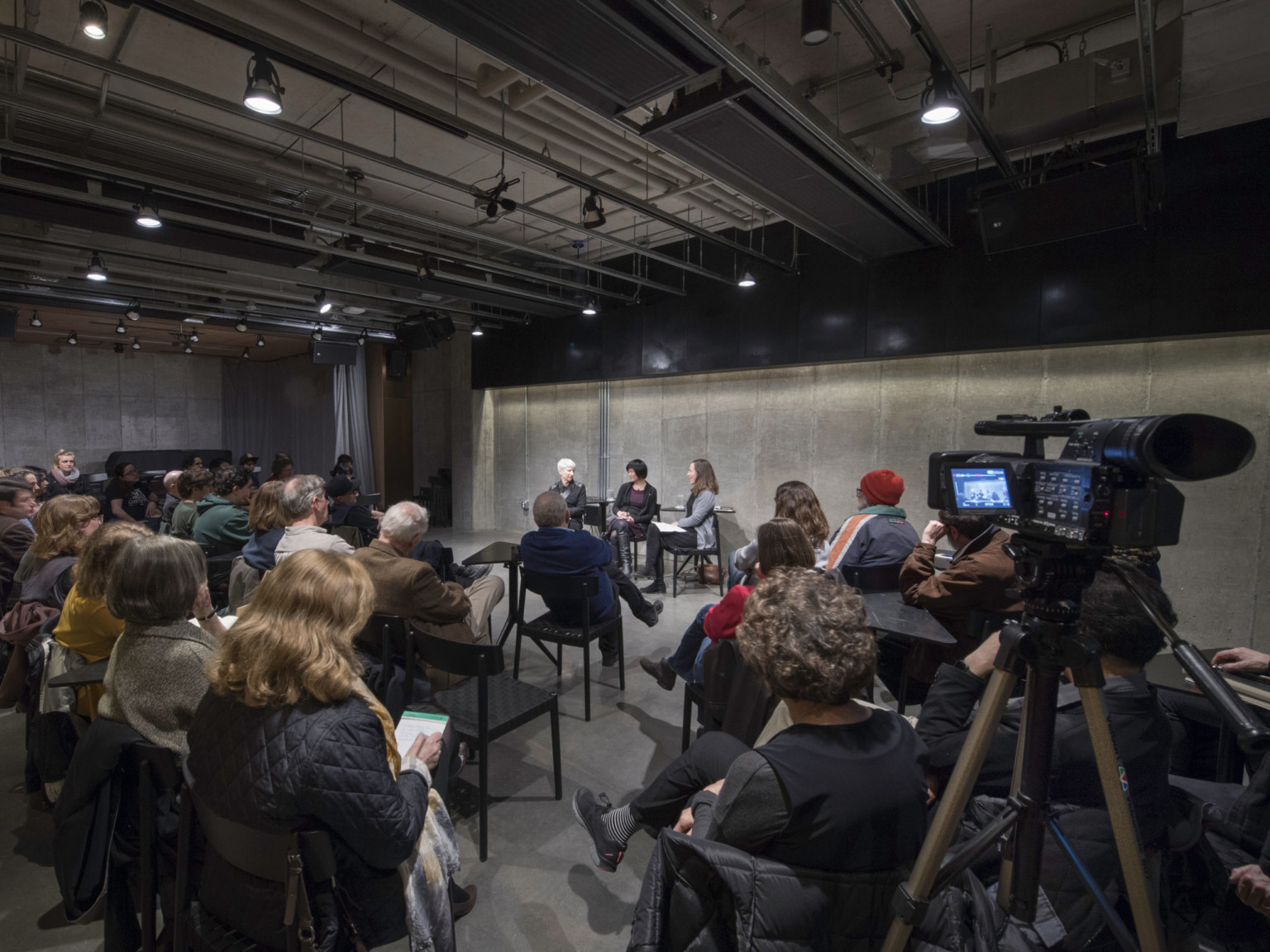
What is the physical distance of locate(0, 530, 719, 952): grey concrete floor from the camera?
1.80m

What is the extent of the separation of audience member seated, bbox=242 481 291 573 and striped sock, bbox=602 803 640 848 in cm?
211

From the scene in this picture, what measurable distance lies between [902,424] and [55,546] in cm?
582

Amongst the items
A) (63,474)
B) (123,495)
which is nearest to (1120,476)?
(123,495)

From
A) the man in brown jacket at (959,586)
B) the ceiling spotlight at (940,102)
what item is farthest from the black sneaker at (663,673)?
the ceiling spotlight at (940,102)

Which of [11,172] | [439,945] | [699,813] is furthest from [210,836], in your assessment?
[11,172]

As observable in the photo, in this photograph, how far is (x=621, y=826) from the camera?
1.77m

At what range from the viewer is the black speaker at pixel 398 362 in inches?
384

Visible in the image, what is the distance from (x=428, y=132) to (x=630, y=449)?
13.8ft

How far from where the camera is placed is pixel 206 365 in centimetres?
1336

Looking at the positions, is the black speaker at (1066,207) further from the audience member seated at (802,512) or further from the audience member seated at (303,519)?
the audience member seated at (303,519)

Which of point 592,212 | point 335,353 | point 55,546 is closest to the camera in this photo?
point 55,546

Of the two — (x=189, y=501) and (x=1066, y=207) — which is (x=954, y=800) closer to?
(x=1066, y=207)

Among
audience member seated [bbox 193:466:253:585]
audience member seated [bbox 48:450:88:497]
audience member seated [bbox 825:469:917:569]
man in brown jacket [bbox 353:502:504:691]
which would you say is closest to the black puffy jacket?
man in brown jacket [bbox 353:502:504:691]

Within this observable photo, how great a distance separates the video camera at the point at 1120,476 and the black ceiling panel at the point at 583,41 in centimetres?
203
